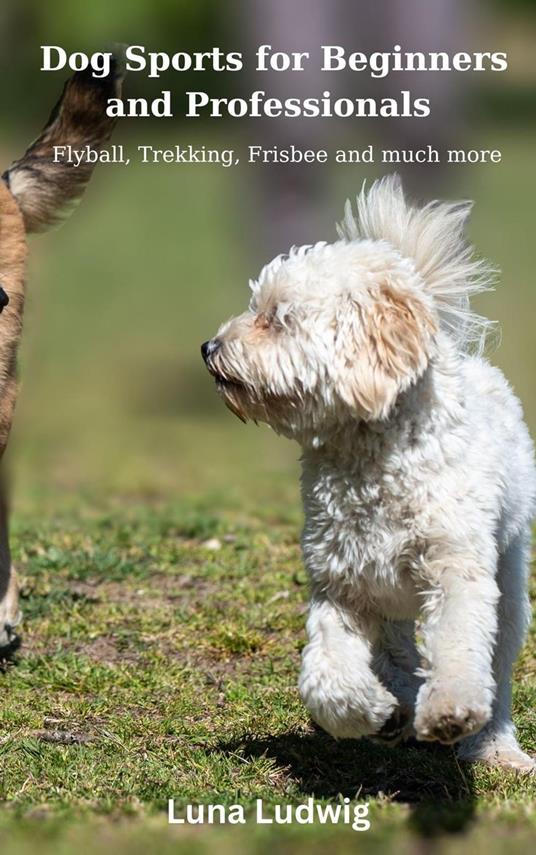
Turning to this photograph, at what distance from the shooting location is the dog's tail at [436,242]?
175 inches

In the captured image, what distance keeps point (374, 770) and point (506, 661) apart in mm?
552

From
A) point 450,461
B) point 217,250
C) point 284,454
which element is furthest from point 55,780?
point 217,250

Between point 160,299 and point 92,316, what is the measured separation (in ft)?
5.26

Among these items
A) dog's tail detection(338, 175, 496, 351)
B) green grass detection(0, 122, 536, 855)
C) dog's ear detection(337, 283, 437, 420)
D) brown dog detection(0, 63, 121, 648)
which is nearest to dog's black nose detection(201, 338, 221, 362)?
dog's ear detection(337, 283, 437, 420)

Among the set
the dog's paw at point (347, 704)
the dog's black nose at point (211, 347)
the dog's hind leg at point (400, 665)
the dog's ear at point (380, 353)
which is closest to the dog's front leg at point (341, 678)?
the dog's paw at point (347, 704)

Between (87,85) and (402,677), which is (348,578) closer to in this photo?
(402,677)

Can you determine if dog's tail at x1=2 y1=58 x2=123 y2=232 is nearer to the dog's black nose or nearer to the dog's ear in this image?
the dog's black nose

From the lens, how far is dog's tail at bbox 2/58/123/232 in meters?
6.34

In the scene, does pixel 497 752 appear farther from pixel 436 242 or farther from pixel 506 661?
pixel 436 242

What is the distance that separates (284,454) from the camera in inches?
485

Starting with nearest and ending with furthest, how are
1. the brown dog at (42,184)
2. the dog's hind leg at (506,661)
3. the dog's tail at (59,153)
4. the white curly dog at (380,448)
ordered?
the white curly dog at (380,448)
the dog's hind leg at (506,661)
the brown dog at (42,184)
the dog's tail at (59,153)

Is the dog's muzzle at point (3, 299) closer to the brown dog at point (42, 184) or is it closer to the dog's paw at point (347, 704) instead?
the brown dog at point (42, 184)

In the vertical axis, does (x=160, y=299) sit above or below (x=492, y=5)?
below

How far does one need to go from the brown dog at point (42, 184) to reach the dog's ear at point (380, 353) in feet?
6.88
